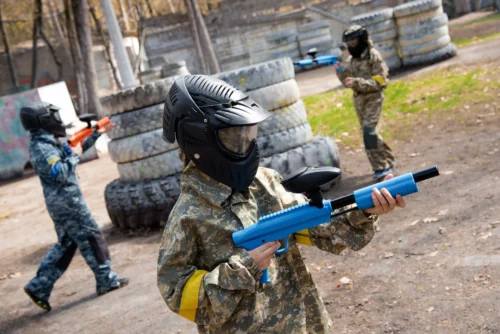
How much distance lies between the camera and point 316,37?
83.0ft

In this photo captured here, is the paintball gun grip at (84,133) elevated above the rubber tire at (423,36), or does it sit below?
above

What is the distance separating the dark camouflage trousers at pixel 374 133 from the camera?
25.8 feet

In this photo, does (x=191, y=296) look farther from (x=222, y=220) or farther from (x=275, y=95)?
(x=275, y=95)

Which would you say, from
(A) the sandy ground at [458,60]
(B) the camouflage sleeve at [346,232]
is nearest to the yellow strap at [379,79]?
(B) the camouflage sleeve at [346,232]

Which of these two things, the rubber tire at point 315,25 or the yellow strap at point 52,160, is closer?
the yellow strap at point 52,160

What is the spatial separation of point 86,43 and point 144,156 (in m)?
10.3

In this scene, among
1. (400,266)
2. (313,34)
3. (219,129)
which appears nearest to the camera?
(219,129)

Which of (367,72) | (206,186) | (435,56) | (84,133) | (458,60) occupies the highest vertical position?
(206,186)

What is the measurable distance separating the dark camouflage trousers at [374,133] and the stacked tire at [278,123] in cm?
45

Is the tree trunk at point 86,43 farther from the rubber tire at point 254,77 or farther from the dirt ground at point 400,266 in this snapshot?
the rubber tire at point 254,77

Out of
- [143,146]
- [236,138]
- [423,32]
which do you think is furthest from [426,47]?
[236,138]

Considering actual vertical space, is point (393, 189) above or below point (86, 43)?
below

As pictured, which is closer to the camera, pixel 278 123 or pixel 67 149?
pixel 67 149

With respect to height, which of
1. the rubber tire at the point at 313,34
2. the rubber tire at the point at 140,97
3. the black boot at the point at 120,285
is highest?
the rubber tire at the point at 140,97
